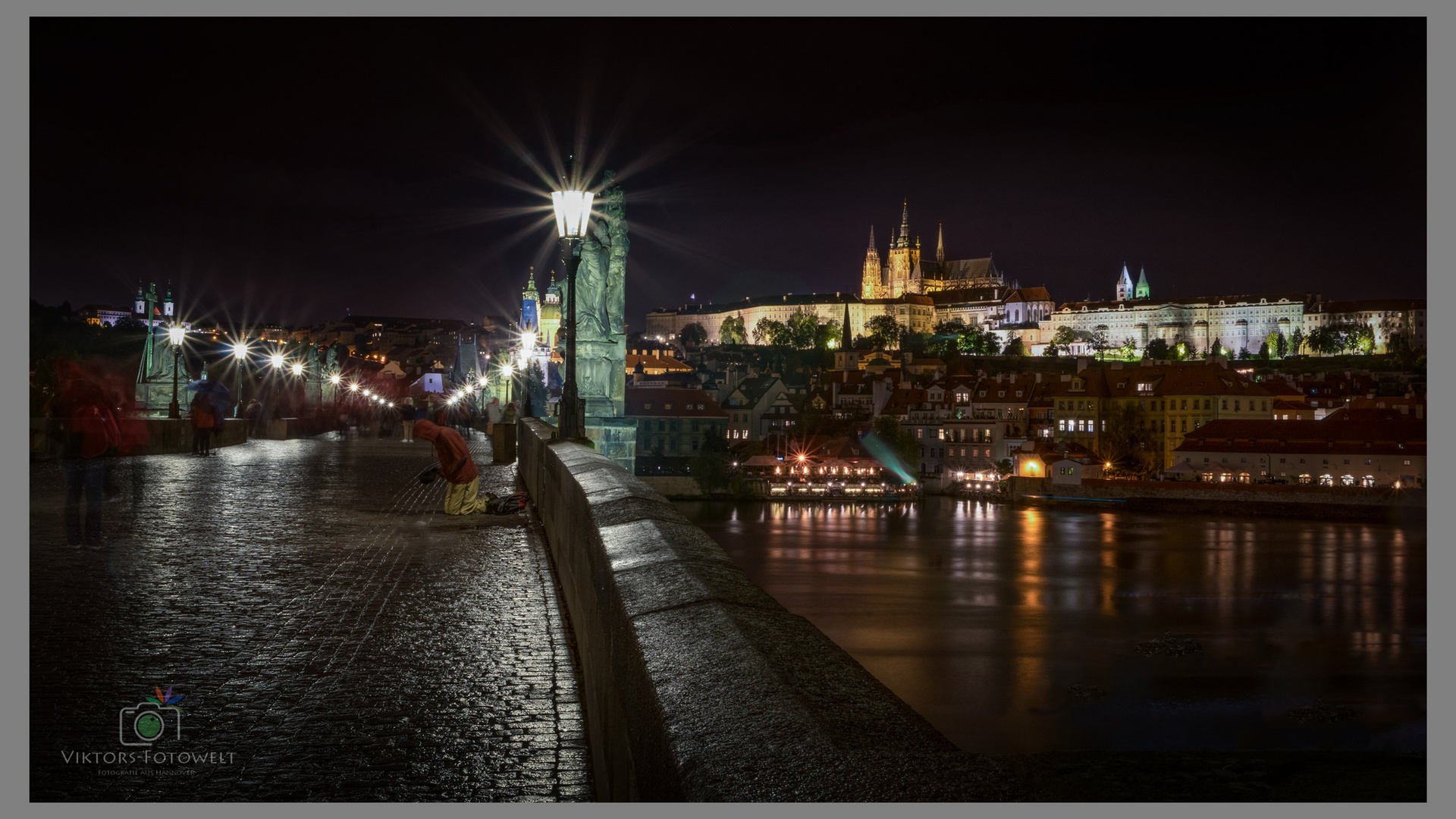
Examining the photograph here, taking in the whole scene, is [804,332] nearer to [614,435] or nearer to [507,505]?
[614,435]

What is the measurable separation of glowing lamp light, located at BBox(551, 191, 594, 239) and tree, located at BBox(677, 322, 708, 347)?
17932 cm

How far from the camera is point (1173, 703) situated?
3064cm

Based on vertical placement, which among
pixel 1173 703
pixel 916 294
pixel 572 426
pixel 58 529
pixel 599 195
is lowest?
pixel 1173 703

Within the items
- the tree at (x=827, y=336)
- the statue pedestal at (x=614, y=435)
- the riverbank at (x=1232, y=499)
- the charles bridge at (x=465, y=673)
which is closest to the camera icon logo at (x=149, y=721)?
the charles bridge at (x=465, y=673)

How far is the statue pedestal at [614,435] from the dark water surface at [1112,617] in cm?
1034

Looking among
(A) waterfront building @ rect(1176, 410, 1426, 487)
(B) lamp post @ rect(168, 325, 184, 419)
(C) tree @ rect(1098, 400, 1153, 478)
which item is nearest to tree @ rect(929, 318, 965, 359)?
(C) tree @ rect(1098, 400, 1153, 478)

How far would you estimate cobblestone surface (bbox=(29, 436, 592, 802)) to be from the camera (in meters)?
3.51

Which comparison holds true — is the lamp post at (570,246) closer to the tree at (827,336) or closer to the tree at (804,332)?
the tree at (827,336)

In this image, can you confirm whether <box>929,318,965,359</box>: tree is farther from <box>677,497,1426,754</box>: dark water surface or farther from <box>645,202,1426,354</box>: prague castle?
<box>677,497,1426,754</box>: dark water surface

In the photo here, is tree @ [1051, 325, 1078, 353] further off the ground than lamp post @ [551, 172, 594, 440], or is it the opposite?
tree @ [1051, 325, 1078, 353]

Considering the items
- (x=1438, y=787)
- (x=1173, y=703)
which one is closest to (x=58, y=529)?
(x=1438, y=787)

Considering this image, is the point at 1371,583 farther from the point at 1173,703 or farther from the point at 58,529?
the point at 58,529

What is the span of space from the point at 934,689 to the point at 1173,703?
633 cm

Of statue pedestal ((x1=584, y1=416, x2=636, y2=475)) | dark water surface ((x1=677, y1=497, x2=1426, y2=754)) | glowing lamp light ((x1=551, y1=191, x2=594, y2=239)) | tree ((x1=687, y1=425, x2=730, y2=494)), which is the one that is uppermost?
glowing lamp light ((x1=551, y1=191, x2=594, y2=239))
